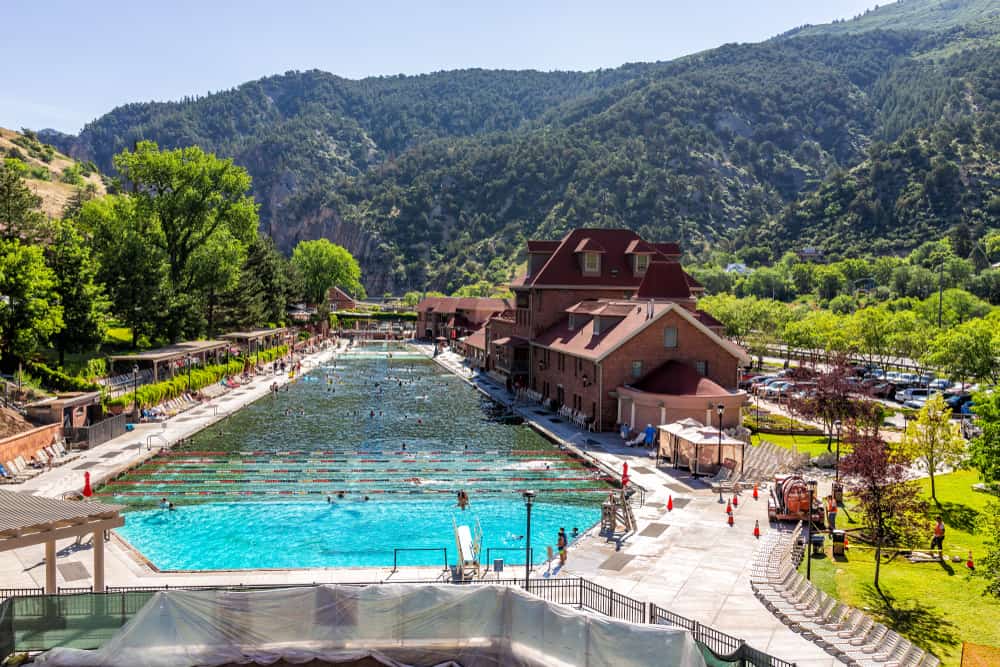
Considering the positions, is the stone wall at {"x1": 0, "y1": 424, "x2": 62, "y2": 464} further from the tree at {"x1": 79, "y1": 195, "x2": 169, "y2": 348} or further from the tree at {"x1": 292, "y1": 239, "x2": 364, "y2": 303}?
the tree at {"x1": 292, "y1": 239, "x2": 364, "y2": 303}

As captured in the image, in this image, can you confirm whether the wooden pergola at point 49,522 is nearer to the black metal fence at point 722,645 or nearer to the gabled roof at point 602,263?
the black metal fence at point 722,645

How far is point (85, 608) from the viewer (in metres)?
15.0

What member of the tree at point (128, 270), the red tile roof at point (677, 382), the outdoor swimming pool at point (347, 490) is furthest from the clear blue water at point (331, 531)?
the tree at point (128, 270)

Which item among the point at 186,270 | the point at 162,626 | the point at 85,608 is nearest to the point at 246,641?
the point at 162,626

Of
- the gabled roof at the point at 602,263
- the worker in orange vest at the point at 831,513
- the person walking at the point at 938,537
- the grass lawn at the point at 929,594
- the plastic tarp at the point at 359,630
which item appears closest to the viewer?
the plastic tarp at the point at 359,630

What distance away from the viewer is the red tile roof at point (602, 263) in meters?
62.4

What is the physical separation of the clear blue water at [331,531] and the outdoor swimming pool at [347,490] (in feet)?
0.24

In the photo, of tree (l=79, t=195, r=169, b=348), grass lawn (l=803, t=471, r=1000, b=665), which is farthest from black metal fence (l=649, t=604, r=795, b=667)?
tree (l=79, t=195, r=169, b=348)

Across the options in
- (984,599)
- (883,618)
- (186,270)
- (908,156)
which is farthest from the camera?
(908,156)

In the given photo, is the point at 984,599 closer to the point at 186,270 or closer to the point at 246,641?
the point at 246,641

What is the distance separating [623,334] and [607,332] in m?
2.94

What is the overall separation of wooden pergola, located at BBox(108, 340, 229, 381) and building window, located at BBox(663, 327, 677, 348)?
118ft

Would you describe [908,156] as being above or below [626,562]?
above

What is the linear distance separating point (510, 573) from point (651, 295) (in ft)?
127
